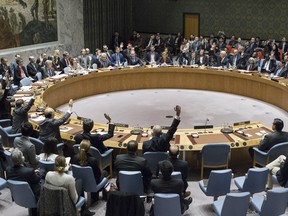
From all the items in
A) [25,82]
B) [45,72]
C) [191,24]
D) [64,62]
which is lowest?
[25,82]

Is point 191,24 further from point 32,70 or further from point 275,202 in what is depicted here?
point 275,202

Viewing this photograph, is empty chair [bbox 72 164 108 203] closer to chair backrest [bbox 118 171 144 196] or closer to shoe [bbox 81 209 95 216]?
shoe [bbox 81 209 95 216]

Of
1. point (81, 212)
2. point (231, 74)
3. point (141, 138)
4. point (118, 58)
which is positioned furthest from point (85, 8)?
point (81, 212)

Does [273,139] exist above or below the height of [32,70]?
below

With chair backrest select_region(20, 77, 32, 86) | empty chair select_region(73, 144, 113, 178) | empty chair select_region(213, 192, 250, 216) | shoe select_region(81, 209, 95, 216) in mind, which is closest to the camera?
empty chair select_region(213, 192, 250, 216)

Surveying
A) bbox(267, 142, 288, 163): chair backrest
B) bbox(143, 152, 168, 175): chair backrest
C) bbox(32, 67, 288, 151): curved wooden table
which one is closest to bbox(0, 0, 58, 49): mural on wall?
bbox(32, 67, 288, 151): curved wooden table

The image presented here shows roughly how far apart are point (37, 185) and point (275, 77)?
30.9 ft

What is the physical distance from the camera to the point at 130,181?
6.70 meters

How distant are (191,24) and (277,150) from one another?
17.0 metres

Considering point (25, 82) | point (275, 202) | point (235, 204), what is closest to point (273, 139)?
point (275, 202)

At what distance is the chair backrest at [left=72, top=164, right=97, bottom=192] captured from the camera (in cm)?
669

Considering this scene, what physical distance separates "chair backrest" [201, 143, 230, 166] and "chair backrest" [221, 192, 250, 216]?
2.09 meters

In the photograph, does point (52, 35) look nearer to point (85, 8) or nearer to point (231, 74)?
point (85, 8)

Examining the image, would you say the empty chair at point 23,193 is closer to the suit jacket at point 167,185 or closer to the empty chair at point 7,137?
the suit jacket at point 167,185
